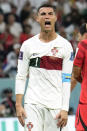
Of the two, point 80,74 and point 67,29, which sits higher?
point 67,29

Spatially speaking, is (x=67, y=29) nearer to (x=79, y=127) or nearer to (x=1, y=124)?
(x=1, y=124)

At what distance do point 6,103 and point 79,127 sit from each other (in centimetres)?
540

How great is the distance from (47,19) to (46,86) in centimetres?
86

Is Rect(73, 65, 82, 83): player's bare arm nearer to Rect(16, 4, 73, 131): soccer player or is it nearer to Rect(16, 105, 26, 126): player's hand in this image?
Rect(16, 4, 73, 131): soccer player

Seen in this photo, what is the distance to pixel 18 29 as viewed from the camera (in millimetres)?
14289

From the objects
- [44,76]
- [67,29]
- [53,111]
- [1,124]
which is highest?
[67,29]

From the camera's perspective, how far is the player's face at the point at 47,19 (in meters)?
6.72

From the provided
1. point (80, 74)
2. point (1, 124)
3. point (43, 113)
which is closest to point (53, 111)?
point (43, 113)

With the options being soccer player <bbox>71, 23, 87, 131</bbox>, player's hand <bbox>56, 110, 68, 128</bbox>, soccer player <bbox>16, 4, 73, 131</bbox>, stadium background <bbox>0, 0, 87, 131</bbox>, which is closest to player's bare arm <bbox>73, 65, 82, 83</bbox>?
soccer player <bbox>71, 23, 87, 131</bbox>

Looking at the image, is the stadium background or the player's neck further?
the stadium background

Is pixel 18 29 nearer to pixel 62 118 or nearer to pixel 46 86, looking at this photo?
pixel 46 86

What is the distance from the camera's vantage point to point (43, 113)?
21.6 feet

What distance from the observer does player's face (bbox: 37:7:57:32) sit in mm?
6719

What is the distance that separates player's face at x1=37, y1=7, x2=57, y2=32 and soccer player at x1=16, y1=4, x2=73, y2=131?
222 millimetres
